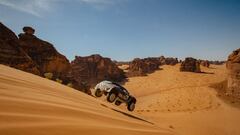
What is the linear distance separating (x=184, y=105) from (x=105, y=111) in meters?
19.2

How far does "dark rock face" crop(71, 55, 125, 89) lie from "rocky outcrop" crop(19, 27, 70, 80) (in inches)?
624

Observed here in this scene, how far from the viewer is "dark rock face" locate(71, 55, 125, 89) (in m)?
41.0

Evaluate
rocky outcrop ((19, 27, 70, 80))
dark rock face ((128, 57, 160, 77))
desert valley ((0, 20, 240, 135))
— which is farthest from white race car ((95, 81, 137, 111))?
dark rock face ((128, 57, 160, 77))

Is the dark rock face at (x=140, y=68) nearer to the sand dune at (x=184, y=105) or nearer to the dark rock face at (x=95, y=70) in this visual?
the sand dune at (x=184, y=105)

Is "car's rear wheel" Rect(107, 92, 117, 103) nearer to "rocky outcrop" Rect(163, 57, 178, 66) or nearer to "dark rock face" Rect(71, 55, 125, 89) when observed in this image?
"dark rock face" Rect(71, 55, 125, 89)

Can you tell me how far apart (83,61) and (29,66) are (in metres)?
24.9

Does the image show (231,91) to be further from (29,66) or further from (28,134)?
(28,134)

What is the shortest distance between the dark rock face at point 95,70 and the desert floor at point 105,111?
9.79 feet

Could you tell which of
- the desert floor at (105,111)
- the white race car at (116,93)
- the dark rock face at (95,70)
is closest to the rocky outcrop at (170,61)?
the desert floor at (105,111)

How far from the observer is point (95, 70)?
41.5 metres

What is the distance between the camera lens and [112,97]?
40.9 ft

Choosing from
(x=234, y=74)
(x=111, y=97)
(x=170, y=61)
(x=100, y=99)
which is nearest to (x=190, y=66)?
(x=170, y=61)

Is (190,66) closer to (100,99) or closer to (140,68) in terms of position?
(140,68)

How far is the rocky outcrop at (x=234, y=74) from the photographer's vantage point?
21688 mm
